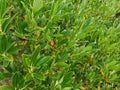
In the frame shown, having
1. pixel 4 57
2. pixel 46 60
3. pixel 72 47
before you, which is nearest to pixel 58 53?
pixel 72 47

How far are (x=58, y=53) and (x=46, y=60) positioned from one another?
1.53ft

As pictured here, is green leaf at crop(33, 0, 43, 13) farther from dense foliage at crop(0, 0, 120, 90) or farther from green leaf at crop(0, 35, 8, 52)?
green leaf at crop(0, 35, 8, 52)

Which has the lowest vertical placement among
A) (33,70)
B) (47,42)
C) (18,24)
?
(33,70)

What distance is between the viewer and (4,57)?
237 cm

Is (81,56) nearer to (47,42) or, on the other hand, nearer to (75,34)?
(75,34)

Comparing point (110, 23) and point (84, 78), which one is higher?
point (110, 23)

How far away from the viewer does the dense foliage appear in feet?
7.85

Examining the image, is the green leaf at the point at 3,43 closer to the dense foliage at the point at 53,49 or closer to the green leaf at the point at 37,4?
the dense foliage at the point at 53,49

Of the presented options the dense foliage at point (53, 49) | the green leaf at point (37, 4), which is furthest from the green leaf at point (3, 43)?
the green leaf at point (37, 4)

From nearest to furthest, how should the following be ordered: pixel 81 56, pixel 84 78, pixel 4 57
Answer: pixel 4 57 < pixel 81 56 < pixel 84 78

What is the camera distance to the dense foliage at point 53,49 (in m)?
2.39

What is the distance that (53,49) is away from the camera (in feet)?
9.48

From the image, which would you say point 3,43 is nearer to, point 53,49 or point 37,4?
point 37,4

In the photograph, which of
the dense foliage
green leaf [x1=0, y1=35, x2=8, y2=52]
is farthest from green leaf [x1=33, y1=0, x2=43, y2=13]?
green leaf [x1=0, y1=35, x2=8, y2=52]
